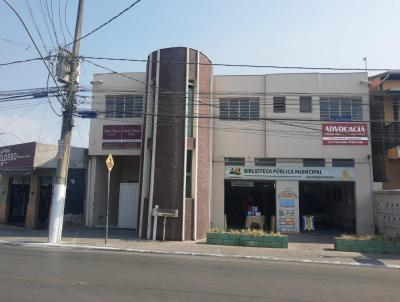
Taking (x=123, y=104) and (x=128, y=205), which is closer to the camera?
(x=128, y=205)

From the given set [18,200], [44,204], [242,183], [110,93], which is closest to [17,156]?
[18,200]

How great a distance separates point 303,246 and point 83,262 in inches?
384

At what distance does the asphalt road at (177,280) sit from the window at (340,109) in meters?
11.3

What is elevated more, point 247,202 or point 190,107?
point 190,107

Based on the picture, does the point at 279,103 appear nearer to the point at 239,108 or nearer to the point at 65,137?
the point at 239,108

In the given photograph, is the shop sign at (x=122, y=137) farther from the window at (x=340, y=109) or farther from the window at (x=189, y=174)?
the window at (x=340, y=109)

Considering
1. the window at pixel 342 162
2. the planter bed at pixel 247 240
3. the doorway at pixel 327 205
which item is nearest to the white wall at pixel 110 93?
the planter bed at pixel 247 240

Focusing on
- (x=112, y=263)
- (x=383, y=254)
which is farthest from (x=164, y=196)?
(x=383, y=254)

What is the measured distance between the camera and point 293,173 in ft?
72.7

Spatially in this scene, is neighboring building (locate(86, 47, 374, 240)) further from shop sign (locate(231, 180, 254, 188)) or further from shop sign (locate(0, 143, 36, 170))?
shop sign (locate(0, 143, 36, 170))

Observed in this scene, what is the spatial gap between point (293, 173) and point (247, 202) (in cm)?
482

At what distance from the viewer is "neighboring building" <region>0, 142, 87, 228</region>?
23.5 meters

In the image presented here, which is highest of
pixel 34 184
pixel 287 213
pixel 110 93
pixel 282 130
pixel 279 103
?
pixel 110 93

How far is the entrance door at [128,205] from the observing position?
2364 cm
